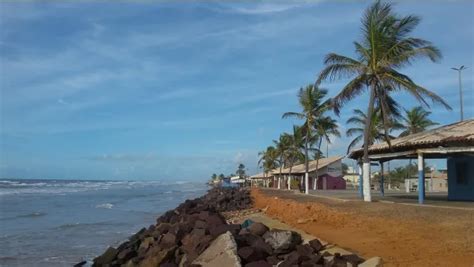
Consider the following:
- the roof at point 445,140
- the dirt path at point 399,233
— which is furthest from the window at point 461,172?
the dirt path at point 399,233

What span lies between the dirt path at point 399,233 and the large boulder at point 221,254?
227 cm

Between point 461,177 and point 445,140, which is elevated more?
point 445,140

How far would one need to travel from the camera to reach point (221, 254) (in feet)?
29.1

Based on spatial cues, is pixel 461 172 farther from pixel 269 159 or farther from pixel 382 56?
pixel 269 159

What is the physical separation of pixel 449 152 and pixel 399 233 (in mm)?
9078

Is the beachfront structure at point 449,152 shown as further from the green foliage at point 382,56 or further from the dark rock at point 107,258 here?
the dark rock at point 107,258

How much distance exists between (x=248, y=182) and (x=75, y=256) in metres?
85.4

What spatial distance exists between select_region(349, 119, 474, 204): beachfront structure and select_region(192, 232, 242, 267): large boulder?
12106mm

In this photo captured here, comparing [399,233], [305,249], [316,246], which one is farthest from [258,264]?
[399,233]

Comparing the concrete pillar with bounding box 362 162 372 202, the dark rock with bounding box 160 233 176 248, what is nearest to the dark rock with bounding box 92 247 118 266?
the dark rock with bounding box 160 233 176 248

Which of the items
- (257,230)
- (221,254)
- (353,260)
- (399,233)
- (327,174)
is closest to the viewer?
(353,260)

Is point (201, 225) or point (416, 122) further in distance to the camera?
point (416, 122)

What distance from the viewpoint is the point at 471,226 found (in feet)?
36.7

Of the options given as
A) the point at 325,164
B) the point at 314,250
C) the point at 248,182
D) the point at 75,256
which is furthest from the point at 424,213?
the point at 248,182
